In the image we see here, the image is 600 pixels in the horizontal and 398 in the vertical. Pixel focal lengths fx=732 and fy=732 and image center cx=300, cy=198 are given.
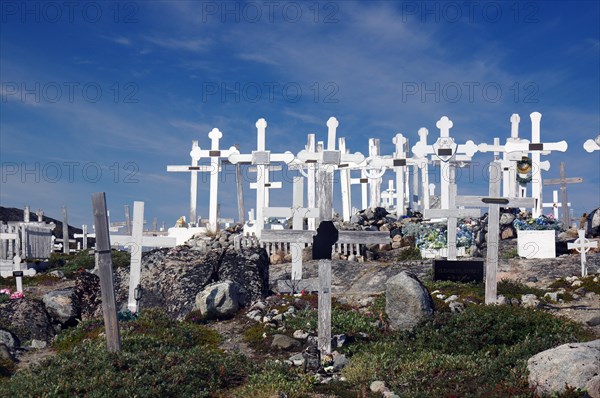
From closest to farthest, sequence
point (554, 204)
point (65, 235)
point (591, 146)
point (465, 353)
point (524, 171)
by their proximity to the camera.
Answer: point (465, 353), point (591, 146), point (524, 171), point (554, 204), point (65, 235)

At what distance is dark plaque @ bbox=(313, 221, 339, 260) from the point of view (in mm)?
14461

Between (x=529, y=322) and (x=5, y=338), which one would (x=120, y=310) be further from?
(x=529, y=322)

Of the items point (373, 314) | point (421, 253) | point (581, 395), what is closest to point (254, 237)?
point (421, 253)

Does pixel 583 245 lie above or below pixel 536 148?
below

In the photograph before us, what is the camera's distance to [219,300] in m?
17.4

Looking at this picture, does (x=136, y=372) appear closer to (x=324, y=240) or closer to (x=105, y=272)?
(x=105, y=272)

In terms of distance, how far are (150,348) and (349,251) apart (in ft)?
54.3

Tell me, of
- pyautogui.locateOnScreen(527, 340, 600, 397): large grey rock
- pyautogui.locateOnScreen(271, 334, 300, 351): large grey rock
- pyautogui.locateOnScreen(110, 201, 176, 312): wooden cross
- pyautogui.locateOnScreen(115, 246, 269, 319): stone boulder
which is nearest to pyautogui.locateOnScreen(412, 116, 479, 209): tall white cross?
pyautogui.locateOnScreen(115, 246, 269, 319): stone boulder

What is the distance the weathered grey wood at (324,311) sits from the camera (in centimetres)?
1402

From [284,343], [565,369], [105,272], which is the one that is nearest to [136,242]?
[105,272]

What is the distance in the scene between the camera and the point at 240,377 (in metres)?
12.3

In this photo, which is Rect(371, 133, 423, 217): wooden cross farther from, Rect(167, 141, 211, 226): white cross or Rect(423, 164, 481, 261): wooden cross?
Rect(423, 164, 481, 261): wooden cross

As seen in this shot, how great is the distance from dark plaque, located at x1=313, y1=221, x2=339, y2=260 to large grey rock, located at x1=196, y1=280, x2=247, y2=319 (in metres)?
3.78

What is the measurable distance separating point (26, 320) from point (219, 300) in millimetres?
4907
